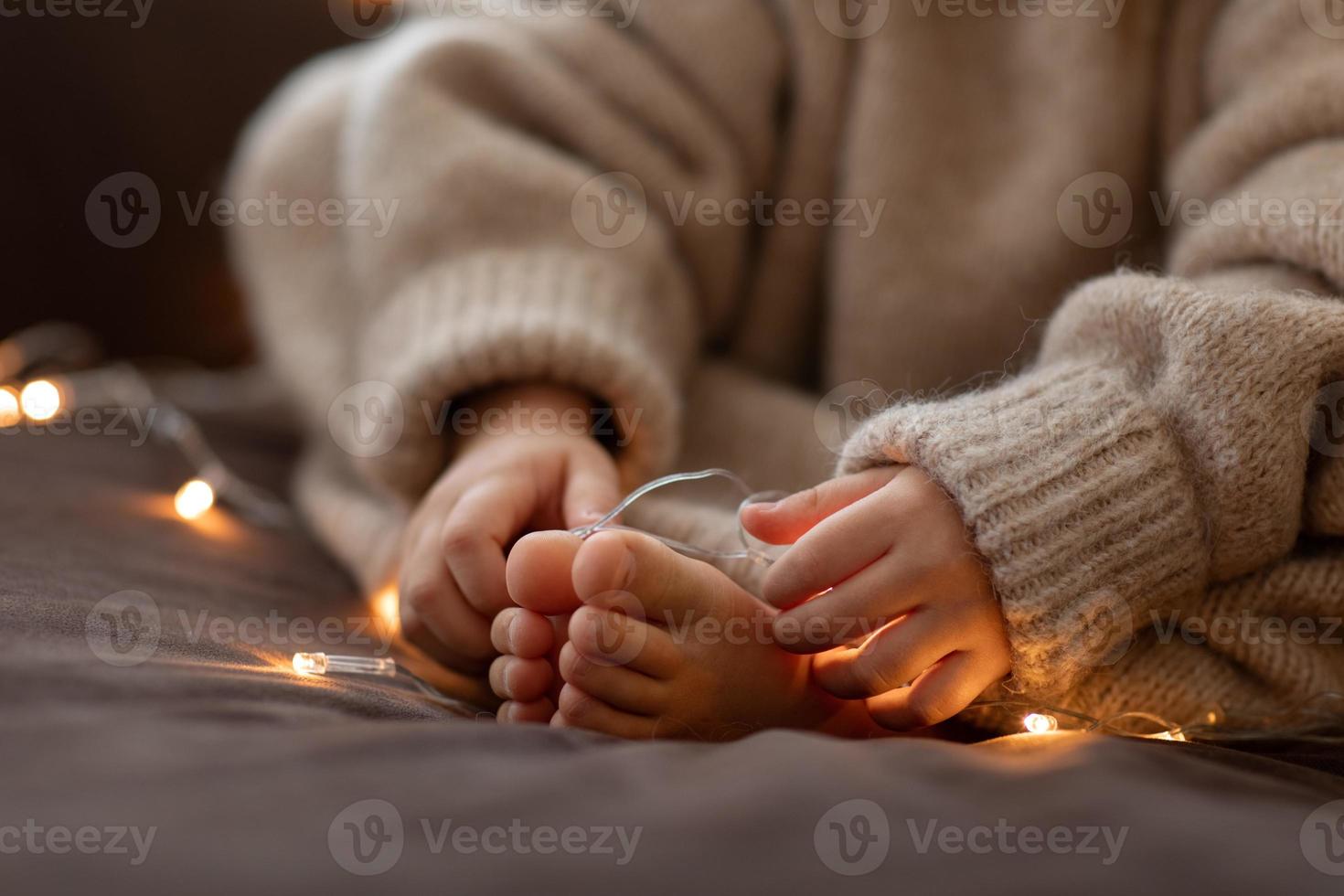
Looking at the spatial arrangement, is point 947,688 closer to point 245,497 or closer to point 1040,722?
point 1040,722

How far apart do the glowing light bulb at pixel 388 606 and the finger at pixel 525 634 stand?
0.17 metres

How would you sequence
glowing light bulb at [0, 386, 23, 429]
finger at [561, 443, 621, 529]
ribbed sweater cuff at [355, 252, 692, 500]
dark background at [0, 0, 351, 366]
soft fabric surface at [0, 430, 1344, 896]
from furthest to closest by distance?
dark background at [0, 0, 351, 366]
glowing light bulb at [0, 386, 23, 429]
ribbed sweater cuff at [355, 252, 692, 500]
finger at [561, 443, 621, 529]
soft fabric surface at [0, 430, 1344, 896]

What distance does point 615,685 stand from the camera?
1.54ft

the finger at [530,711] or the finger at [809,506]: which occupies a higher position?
the finger at [809,506]

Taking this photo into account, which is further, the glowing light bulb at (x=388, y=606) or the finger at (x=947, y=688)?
the glowing light bulb at (x=388, y=606)

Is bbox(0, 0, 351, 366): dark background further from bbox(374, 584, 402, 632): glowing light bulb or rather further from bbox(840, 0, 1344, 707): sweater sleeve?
bbox(840, 0, 1344, 707): sweater sleeve

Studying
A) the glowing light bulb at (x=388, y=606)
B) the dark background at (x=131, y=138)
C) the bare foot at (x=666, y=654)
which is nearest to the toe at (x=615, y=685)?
the bare foot at (x=666, y=654)

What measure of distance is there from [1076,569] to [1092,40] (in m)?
0.50

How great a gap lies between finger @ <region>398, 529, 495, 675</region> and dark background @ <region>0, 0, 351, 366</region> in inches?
29.6

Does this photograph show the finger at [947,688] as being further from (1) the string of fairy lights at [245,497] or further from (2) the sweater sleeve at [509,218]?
(2) the sweater sleeve at [509,218]

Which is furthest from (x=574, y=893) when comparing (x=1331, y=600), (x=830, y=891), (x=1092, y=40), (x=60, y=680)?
(x=1092, y=40)

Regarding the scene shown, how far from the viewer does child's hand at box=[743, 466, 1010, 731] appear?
0.48 metres

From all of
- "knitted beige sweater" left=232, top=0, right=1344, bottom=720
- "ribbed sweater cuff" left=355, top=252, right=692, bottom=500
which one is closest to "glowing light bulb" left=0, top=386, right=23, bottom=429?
"knitted beige sweater" left=232, top=0, right=1344, bottom=720

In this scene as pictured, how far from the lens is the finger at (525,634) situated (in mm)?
491
